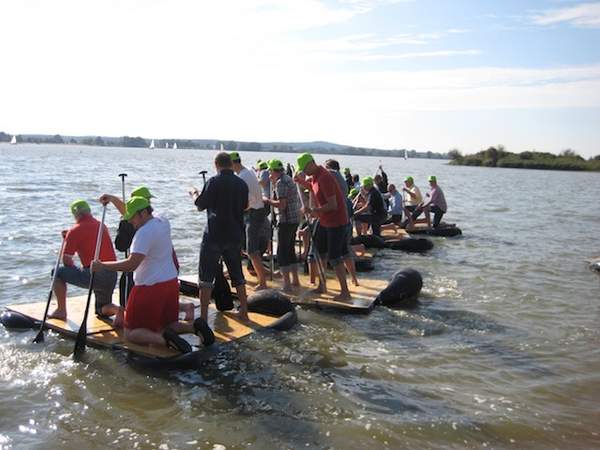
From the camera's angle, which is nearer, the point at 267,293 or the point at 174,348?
the point at 174,348

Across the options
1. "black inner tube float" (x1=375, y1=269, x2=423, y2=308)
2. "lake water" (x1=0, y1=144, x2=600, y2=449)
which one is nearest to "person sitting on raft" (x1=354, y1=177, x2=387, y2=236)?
"lake water" (x1=0, y1=144, x2=600, y2=449)

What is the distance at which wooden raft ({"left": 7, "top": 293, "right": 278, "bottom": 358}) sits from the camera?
7266 millimetres

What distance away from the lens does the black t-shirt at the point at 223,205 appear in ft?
25.8

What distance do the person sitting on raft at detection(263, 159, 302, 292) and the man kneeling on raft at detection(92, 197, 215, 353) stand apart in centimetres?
293

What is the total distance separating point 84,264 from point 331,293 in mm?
4130

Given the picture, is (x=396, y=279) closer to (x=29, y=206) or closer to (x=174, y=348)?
(x=174, y=348)

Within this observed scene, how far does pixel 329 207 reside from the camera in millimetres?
9172

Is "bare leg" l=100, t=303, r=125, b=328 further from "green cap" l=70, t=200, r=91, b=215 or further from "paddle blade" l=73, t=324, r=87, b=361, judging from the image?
"green cap" l=70, t=200, r=91, b=215

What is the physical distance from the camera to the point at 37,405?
6.23 metres

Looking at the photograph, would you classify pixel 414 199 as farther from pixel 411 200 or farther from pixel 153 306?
pixel 153 306

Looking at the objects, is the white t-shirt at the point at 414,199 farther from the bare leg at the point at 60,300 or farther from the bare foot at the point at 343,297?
the bare leg at the point at 60,300

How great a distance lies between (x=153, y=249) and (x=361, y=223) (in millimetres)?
10101

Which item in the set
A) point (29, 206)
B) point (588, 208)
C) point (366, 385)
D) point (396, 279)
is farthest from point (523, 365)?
point (588, 208)

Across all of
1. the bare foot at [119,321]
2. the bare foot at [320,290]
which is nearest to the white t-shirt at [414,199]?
the bare foot at [320,290]
